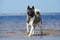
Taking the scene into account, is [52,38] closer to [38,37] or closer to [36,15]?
[38,37]

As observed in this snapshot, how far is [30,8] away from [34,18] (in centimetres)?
52

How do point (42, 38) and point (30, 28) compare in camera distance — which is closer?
point (42, 38)

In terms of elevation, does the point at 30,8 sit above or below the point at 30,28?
above

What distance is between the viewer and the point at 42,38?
13.8 m

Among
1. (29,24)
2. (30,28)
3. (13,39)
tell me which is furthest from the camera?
(30,28)

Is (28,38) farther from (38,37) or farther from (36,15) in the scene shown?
(36,15)

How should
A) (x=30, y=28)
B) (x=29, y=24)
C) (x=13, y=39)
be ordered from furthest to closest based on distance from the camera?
(x=30, y=28) < (x=29, y=24) < (x=13, y=39)

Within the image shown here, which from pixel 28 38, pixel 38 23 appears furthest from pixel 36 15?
pixel 28 38

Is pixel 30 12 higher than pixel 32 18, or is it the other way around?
pixel 30 12

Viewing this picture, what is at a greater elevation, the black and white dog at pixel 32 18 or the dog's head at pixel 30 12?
the dog's head at pixel 30 12

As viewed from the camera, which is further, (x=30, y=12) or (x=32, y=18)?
(x=32, y=18)

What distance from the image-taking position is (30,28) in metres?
15.5

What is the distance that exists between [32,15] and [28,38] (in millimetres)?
1066

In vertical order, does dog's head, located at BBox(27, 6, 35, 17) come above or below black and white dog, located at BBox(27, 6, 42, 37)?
above
